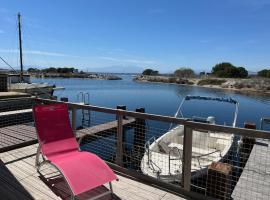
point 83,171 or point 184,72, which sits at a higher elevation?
point 184,72

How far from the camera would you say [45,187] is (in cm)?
378

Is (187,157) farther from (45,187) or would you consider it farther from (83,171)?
(45,187)

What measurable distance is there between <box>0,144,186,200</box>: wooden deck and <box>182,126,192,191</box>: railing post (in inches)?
8.7

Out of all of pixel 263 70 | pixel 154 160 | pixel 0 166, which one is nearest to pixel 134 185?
pixel 0 166

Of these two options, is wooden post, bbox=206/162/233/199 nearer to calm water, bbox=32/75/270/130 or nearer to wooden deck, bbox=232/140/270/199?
wooden deck, bbox=232/140/270/199

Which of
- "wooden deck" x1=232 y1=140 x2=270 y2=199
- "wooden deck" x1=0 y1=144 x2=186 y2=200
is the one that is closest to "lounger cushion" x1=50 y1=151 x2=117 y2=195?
"wooden deck" x1=0 y1=144 x2=186 y2=200

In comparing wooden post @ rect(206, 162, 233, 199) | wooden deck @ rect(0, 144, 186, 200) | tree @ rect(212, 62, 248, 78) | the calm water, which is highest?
tree @ rect(212, 62, 248, 78)

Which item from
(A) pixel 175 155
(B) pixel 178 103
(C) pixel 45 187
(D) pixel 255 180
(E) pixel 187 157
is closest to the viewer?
(E) pixel 187 157

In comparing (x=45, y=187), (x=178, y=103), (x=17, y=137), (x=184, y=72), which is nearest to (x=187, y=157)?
(x=45, y=187)

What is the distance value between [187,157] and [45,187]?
1.97 metres

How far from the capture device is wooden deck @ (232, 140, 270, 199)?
5.08 metres

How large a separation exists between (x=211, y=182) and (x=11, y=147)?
12.7 feet

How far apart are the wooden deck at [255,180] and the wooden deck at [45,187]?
1.46 meters

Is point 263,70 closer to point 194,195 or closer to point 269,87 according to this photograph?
point 269,87
